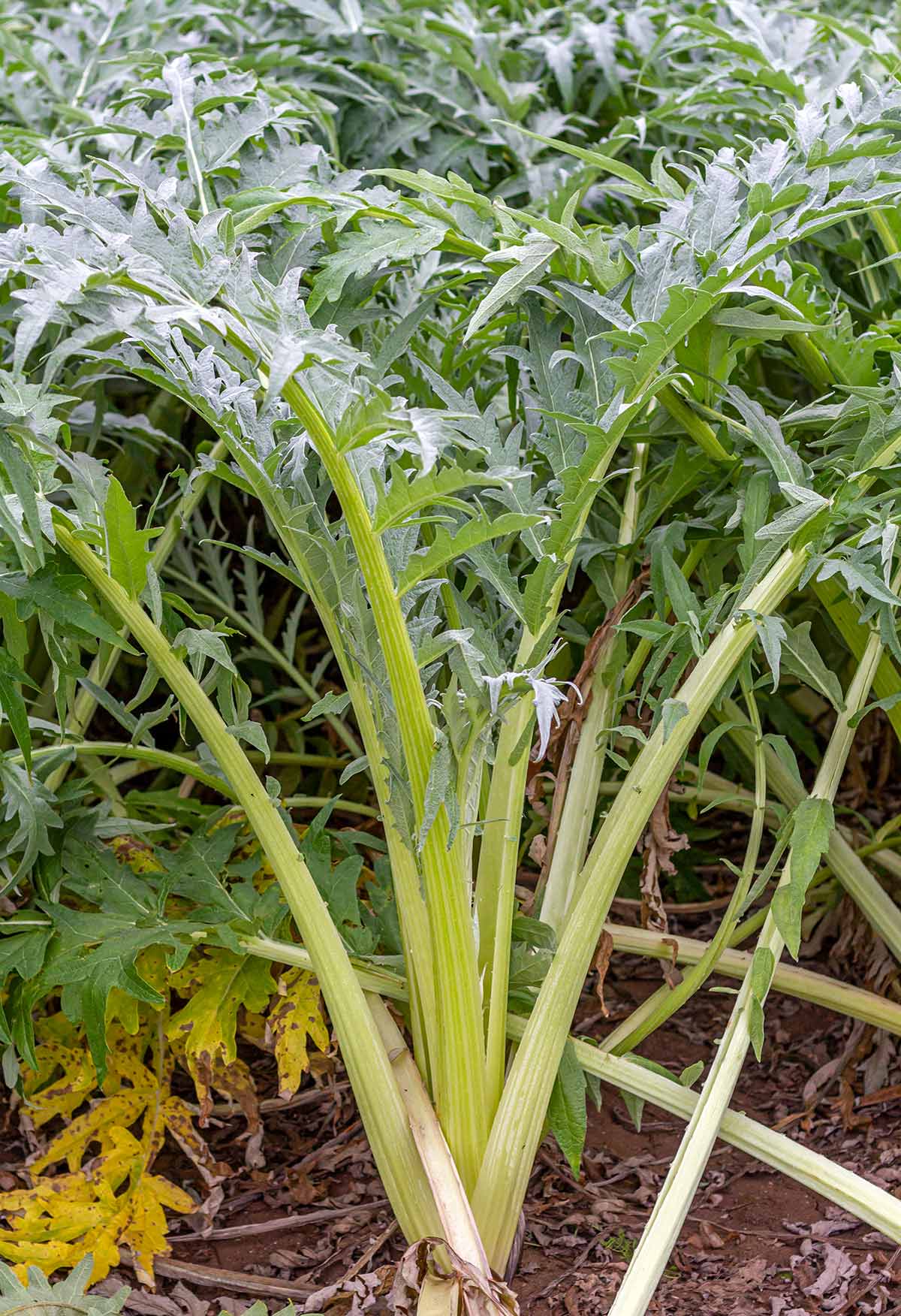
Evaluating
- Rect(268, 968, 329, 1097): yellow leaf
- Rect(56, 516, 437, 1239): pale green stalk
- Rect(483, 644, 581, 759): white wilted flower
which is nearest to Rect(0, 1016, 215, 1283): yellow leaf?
Rect(268, 968, 329, 1097): yellow leaf

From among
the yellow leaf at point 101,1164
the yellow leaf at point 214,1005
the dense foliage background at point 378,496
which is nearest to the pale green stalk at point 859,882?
the dense foliage background at point 378,496

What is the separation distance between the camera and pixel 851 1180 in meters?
0.97

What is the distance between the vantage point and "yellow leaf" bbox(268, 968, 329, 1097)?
1.13m

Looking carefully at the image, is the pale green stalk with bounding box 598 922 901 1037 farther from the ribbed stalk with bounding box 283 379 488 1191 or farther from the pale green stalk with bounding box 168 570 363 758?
the pale green stalk with bounding box 168 570 363 758

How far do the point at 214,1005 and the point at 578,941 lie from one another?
0.36 metres

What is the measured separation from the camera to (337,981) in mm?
1022

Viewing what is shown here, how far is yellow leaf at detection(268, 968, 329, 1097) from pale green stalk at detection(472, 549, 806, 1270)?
0.67 feet

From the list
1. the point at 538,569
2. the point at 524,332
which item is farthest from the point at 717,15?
the point at 538,569

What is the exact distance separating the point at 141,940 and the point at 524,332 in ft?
2.26

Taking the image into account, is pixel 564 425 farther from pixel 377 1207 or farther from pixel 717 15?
pixel 717 15

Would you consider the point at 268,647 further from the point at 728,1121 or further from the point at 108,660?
the point at 728,1121

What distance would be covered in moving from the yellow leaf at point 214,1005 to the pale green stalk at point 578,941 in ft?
0.89

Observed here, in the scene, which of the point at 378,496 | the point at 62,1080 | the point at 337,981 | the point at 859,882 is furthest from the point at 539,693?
the point at 62,1080

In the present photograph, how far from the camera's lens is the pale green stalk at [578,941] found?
1.02 m
